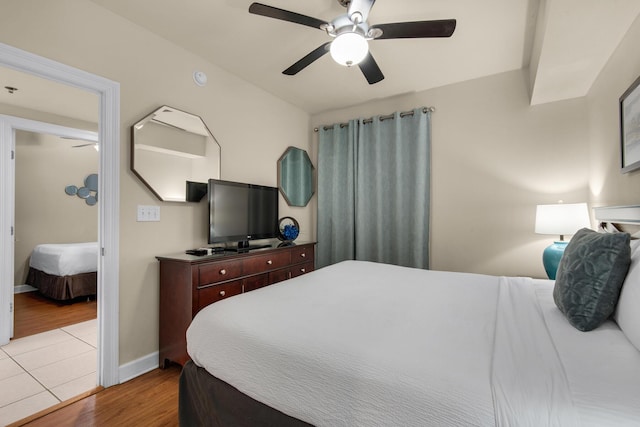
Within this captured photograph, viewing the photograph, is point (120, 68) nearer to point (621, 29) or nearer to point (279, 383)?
point (279, 383)

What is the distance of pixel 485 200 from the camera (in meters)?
3.00

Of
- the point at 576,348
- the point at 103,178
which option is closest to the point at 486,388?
the point at 576,348

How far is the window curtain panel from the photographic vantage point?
3240 mm

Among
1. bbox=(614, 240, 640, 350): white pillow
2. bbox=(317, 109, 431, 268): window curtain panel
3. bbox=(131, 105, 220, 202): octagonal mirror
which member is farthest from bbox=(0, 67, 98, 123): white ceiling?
bbox=(614, 240, 640, 350): white pillow

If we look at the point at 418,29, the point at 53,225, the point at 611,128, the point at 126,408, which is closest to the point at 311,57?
the point at 418,29

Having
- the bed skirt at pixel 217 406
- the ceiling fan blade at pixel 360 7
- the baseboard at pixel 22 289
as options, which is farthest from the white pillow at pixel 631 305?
the baseboard at pixel 22 289

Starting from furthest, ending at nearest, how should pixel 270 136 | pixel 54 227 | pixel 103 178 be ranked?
pixel 54 227 < pixel 270 136 < pixel 103 178

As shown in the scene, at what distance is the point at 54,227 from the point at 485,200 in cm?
630

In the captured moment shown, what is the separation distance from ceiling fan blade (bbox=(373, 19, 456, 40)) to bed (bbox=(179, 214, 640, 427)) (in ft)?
4.83

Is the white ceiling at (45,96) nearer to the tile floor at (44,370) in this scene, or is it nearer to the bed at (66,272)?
the bed at (66,272)

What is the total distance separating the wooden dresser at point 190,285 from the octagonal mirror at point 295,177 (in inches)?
49.4

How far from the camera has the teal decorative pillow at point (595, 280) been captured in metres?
1.04

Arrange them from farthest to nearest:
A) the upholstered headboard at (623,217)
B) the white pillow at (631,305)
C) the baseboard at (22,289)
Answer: the baseboard at (22,289) < the upholstered headboard at (623,217) < the white pillow at (631,305)

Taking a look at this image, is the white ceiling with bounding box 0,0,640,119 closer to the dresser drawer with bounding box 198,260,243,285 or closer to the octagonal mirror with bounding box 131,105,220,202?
the octagonal mirror with bounding box 131,105,220,202
